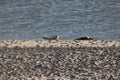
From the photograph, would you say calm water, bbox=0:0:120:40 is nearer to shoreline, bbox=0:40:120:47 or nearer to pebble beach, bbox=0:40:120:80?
shoreline, bbox=0:40:120:47

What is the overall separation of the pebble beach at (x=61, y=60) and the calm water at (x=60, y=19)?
A: 10.1 ft

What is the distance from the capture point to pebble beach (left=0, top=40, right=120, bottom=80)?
37.8 ft

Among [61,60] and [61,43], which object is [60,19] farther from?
[61,60]

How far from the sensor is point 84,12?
72.3 feet

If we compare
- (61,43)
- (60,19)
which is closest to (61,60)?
(61,43)

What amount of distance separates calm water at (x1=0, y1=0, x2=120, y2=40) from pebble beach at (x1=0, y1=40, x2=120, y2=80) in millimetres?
3064

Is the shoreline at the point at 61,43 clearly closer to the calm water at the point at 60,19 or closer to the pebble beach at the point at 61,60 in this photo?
the pebble beach at the point at 61,60

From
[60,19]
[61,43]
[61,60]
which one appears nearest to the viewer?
[61,60]

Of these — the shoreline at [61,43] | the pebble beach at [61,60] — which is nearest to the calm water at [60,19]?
the shoreline at [61,43]

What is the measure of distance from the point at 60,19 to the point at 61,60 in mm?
8135

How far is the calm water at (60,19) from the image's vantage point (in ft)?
60.3

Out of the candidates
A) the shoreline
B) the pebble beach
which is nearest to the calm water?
the shoreline

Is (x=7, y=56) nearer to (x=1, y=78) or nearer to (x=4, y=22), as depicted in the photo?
(x=1, y=78)

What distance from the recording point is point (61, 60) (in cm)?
1265
